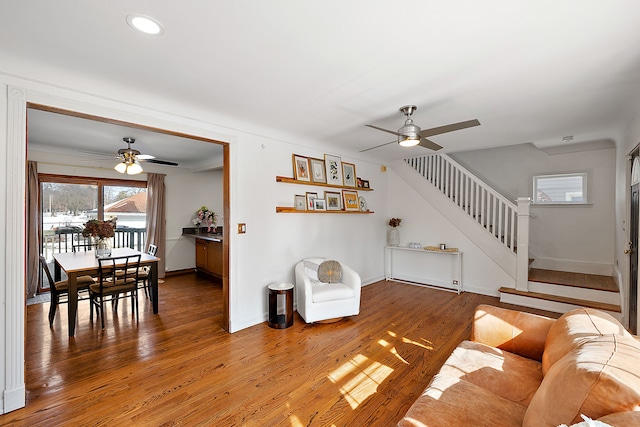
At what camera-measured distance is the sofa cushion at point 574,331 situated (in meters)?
1.56


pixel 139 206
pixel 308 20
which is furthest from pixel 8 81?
pixel 139 206

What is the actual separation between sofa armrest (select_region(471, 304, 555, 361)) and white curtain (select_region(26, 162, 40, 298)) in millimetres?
6376

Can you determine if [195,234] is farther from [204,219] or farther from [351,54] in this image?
[351,54]

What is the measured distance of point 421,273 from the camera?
222 inches

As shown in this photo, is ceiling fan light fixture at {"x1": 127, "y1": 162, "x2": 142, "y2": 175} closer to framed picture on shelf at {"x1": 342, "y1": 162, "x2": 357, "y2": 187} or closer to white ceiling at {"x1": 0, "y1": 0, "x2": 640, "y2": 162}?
white ceiling at {"x1": 0, "y1": 0, "x2": 640, "y2": 162}

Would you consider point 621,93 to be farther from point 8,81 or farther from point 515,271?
point 8,81

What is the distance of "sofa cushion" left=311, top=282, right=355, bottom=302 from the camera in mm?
3574

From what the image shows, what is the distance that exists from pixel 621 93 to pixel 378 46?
2468mm

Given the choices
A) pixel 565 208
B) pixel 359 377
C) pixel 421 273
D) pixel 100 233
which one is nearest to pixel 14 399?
pixel 100 233

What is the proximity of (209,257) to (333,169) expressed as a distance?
3.34 meters

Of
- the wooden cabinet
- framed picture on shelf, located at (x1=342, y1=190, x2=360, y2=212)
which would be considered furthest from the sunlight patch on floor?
the wooden cabinet

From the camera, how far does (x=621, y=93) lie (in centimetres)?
262

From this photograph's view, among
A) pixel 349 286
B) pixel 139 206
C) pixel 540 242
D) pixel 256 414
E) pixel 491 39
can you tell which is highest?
pixel 491 39

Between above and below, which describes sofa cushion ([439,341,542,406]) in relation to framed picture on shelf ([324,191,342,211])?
below
